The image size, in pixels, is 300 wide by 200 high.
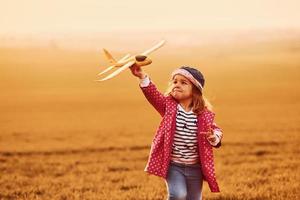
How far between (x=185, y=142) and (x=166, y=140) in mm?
170

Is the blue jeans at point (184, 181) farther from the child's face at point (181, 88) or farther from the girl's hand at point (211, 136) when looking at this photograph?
the child's face at point (181, 88)

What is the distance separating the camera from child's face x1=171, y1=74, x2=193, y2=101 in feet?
19.8

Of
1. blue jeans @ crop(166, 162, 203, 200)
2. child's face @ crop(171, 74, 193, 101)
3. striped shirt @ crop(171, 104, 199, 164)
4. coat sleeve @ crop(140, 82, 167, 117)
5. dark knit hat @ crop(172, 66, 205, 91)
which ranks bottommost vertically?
blue jeans @ crop(166, 162, 203, 200)

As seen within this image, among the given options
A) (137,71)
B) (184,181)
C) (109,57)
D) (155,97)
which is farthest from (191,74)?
(184,181)

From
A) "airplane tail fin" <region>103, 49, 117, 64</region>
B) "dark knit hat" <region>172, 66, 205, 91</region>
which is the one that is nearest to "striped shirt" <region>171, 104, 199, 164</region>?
"dark knit hat" <region>172, 66, 205, 91</region>

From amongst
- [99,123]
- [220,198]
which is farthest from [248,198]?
[99,123]

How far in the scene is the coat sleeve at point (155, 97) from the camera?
19.4 feet

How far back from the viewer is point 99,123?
77.5 feet

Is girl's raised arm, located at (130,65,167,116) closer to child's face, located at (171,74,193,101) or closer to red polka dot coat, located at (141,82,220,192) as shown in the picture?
red polka dot coat, located at (141,82,220,192)

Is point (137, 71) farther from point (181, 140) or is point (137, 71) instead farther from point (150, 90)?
point (181, 140)

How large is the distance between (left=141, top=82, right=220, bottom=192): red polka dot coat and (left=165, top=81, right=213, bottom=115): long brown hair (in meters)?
0.05

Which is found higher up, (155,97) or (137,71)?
(137,71)

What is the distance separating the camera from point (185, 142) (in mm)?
5902

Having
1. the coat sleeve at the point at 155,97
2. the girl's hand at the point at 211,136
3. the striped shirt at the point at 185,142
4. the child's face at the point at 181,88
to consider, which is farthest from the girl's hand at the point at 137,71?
the girl's hand at the point at 211,136
